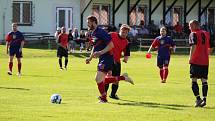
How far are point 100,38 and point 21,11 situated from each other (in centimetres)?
4005

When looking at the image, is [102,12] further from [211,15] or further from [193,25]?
[193,25]

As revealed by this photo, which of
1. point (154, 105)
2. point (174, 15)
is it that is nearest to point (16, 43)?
point (154, 105)

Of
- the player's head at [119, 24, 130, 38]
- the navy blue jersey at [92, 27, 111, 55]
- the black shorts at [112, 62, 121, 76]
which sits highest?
the player's head at [119, 24, 130, 38]

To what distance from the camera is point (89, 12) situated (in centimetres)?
5806

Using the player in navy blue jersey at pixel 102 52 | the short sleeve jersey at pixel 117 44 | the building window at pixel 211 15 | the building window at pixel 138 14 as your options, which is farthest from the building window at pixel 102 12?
the player in navy blue jersey at pixel 102 52

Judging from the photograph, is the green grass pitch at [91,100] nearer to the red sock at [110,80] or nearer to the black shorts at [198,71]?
the red sock at [110,80]

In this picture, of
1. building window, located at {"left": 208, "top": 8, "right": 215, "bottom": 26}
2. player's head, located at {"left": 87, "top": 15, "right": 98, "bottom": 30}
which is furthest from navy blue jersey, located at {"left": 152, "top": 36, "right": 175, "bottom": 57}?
building window, located at {"left": 208, "top": 8, "right": 215, "bottom": 26}

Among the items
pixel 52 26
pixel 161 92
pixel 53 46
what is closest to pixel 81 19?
pixel 52 26

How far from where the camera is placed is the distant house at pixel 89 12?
54781 millimetres

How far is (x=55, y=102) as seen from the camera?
1520 cm

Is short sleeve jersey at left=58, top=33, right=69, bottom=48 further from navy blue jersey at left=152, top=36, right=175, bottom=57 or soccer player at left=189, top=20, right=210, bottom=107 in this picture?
soccer player at left=189, top=20, right=210, bottom=107

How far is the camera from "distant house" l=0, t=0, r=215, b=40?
180 ft

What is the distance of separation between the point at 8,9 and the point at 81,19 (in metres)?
6.57

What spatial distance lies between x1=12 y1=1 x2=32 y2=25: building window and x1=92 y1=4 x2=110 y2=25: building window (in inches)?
250
